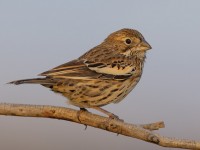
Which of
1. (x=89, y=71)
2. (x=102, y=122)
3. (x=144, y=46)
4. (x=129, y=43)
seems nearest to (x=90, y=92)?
(x=89, y=71)

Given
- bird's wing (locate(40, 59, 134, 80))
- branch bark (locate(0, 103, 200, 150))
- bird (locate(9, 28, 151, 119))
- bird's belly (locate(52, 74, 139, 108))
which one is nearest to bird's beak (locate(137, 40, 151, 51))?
bird (locate(9, 28, 151, 119))

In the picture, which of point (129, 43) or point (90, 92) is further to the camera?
point (129, 43)

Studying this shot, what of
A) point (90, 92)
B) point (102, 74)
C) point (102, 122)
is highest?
point (102, 74)

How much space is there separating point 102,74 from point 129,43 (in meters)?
1.55

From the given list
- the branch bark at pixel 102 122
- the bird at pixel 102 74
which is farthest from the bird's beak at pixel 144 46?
the branch bark at pixel 102 122

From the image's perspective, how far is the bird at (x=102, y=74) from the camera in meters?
6.28

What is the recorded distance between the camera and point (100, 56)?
746 centimetres

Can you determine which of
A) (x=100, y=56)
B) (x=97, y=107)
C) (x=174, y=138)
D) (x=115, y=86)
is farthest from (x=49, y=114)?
(x=100, y=56)

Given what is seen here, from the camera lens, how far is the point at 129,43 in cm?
809

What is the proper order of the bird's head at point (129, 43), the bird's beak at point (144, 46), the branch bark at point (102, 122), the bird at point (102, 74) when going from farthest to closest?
1. the bird's head at point (129, 43)
2. the bird's beak at point (144, 46)
3. the bird at point (102, 74)
4. the branch bark at point (102, 122)

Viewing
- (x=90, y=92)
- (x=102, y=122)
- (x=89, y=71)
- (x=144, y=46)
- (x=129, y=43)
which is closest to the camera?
(x=102, y=122)

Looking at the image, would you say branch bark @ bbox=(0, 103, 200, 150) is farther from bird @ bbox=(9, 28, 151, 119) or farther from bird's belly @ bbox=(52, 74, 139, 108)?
bird's belly @ bbox=(52, 74, 139, 108)

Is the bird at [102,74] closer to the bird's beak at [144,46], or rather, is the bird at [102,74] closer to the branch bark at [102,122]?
the bird's beak at [144,46]

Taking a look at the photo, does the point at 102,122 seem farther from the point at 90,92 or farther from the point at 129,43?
the point at 129,43
